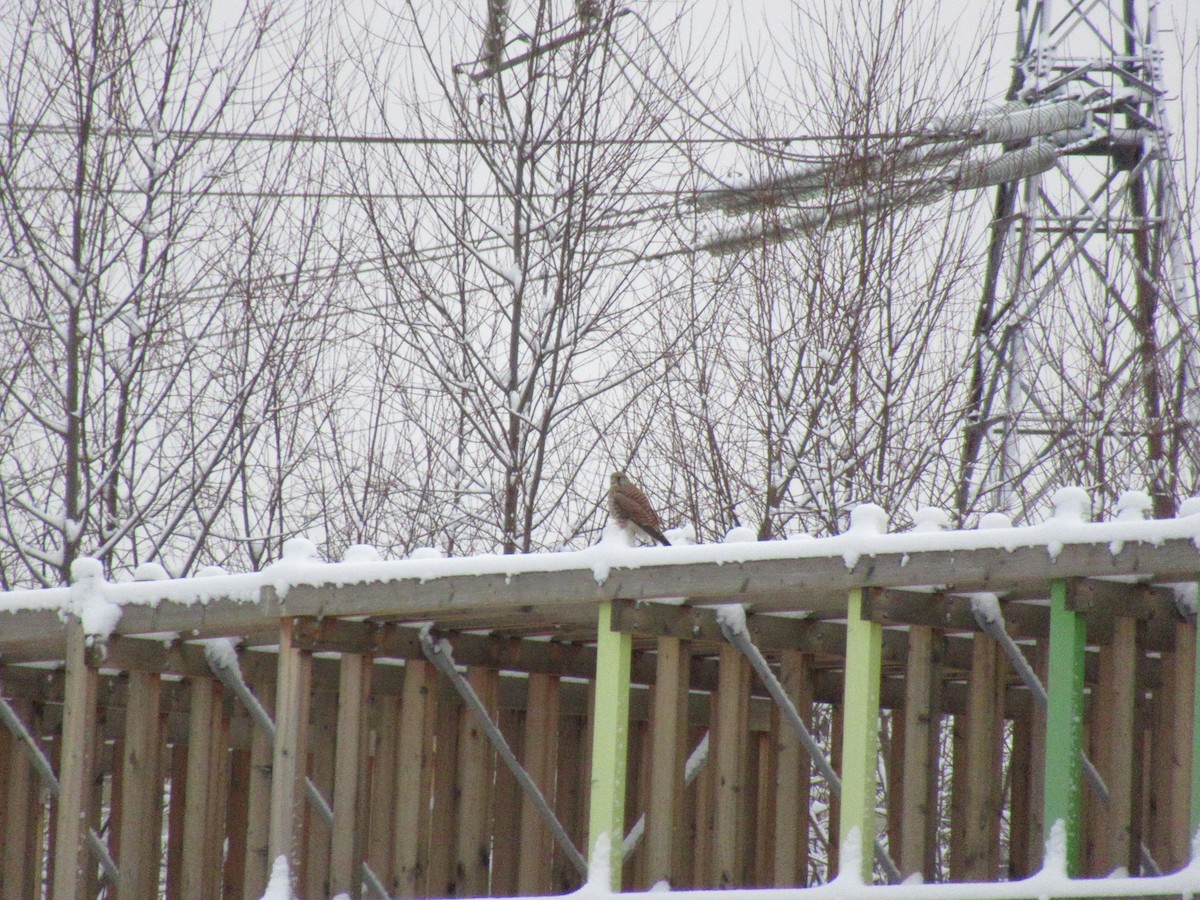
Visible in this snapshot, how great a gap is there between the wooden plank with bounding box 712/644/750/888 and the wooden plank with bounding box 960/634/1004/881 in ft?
3.45

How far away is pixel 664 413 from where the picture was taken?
1595cm

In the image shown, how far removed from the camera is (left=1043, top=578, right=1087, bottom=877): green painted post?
257 inches

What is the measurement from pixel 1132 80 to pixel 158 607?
1092cm

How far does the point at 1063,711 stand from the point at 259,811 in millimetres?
4485

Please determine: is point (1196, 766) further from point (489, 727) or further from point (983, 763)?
point (489, 727)

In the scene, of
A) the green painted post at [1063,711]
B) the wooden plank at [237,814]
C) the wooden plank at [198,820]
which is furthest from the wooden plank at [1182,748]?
the wooden plank at [237,814]

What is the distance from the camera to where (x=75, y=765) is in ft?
29.0

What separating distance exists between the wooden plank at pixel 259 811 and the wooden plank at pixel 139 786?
530mm

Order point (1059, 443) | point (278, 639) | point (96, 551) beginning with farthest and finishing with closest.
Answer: point (1059, 443) < point (96, 551) < point (278, 639)

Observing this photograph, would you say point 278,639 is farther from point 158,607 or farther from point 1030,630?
point 1030,630

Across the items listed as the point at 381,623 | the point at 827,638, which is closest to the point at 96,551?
the point at 381,623

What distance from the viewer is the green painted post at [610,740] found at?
7.39 metres

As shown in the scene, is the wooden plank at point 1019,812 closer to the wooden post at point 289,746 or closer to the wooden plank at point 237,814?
the wooden post at point 289,746

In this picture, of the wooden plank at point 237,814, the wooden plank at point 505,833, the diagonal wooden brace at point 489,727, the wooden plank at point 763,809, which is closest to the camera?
the diagonal wooden brace at point 489,727
